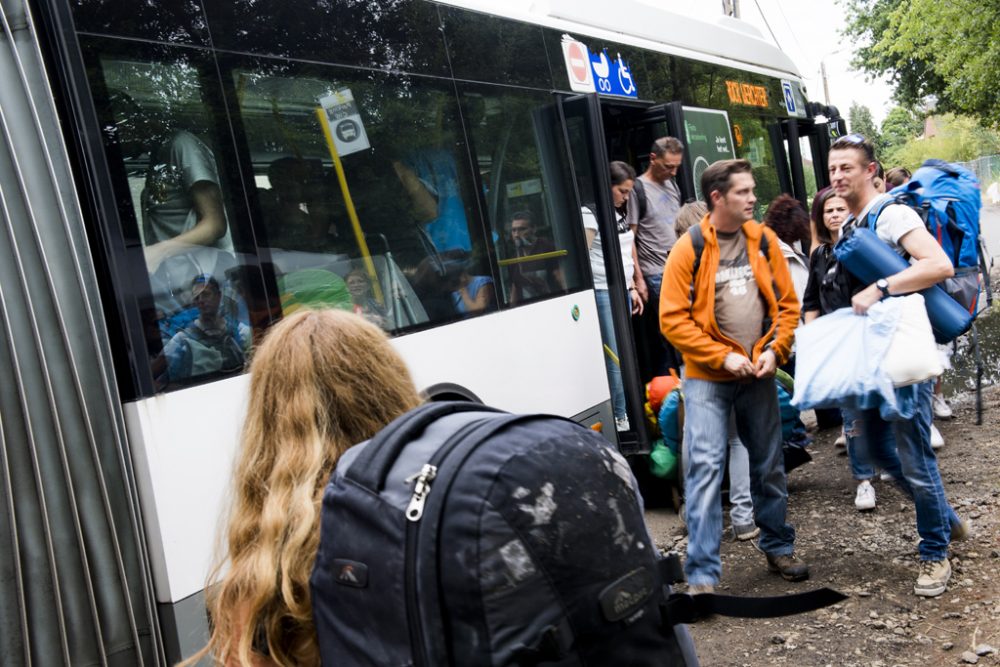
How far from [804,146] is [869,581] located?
319 inches

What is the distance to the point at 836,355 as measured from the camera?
432 centimetres

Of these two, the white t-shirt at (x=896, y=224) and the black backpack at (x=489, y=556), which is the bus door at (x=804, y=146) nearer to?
the white t-shirt at (x=896, y=224)

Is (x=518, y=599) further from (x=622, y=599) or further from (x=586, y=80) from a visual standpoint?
(x=586, y=80)

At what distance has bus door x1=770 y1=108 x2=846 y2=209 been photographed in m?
10.5

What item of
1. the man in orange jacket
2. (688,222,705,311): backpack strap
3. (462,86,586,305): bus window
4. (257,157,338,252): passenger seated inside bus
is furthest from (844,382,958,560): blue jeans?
(257,157,338,252): passenger seated inside bus

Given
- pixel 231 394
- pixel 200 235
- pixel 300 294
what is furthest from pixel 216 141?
pixel 231 394

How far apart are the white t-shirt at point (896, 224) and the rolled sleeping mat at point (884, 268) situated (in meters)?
0.05

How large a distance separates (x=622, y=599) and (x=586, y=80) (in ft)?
18.1

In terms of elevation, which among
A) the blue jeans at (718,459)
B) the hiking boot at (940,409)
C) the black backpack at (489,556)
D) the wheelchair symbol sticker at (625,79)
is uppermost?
the wheelchair symbol sticker at (625,79)

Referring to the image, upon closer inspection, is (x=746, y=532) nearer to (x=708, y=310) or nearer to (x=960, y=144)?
(x=708, y=310)

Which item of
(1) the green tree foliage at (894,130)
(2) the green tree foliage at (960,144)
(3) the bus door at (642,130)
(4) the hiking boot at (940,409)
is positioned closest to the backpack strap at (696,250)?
(3) the bus door at (642,130)

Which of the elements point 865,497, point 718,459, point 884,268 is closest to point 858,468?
point 865,497

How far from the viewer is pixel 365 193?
443 cm

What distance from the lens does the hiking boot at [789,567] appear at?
4797mm
